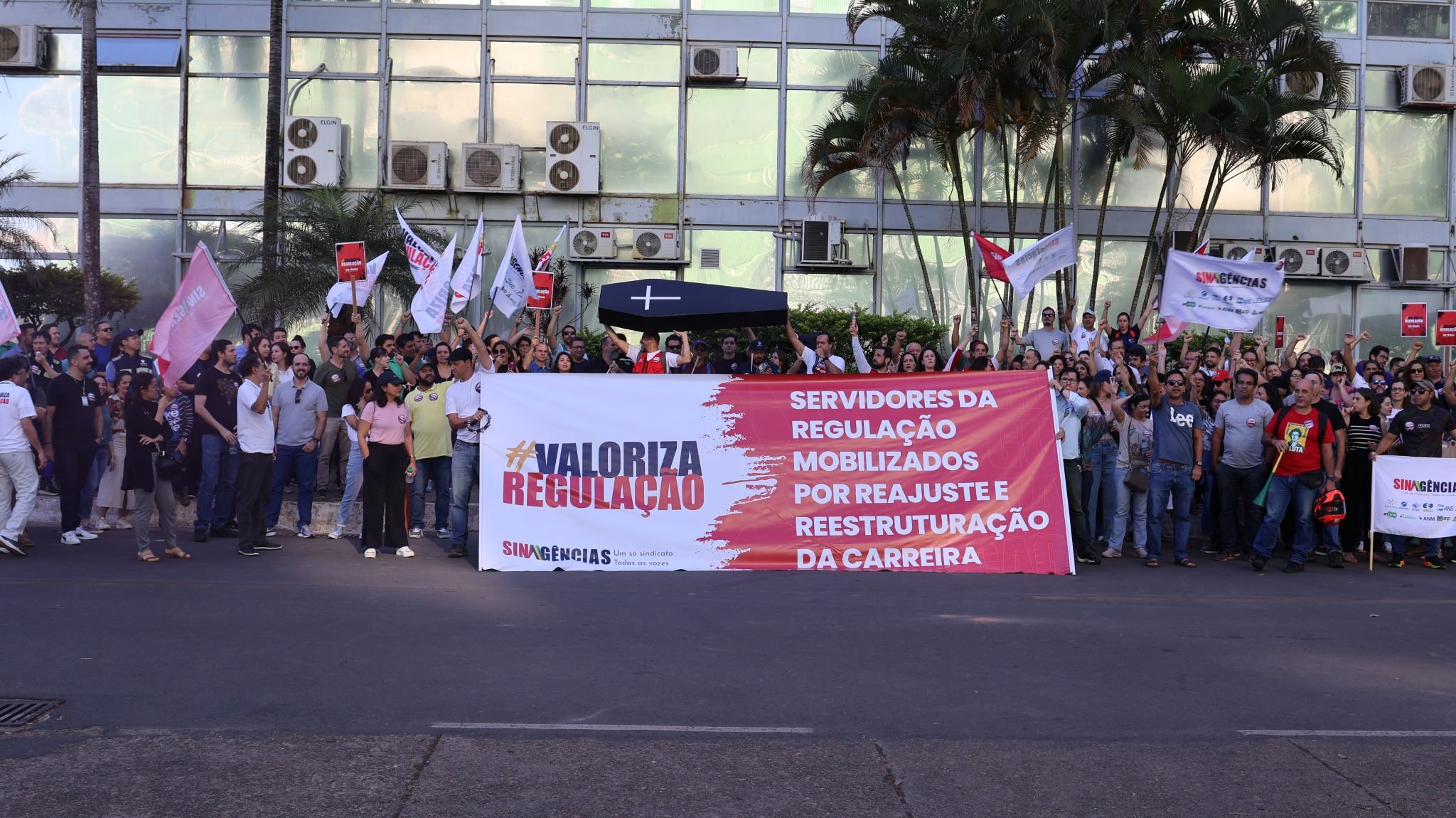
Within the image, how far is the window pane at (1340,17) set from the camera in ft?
73.4

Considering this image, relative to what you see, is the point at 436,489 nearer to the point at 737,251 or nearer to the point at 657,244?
the point at 657,244

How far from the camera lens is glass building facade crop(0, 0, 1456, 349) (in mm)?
21922

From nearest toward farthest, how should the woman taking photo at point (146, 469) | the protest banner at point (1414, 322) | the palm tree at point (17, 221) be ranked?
the woman taking photo at point (146, 469) < the protest banner at point (1414, 322) < the palm tree at point (17, 221)

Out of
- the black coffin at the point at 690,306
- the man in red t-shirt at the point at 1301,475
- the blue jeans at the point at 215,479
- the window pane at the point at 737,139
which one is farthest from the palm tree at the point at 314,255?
the man in red t-shirt at the point at 1301,475

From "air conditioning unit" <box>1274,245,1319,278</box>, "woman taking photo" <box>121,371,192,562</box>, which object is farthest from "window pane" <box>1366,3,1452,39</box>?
"woman taking photo" <box>121,371,192,562</box>

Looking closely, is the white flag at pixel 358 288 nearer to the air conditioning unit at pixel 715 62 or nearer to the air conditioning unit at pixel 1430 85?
the air conditioning unit at pixel 715 62

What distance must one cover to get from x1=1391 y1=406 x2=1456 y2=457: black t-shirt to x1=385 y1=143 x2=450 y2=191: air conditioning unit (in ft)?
49.6

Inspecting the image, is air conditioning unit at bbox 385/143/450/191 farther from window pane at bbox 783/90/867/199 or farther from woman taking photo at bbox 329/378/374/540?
woman taking photo at bbox 329/378/374/540

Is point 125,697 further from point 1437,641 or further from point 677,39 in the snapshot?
point 677,39

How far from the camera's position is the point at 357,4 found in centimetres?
2197

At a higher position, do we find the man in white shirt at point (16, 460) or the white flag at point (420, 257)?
the white flag at point (420, 257)

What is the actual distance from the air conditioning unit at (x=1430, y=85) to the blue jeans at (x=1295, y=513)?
1412 cm

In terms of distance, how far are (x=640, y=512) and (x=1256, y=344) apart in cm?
1028

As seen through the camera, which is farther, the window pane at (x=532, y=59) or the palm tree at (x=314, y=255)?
the window pane at (x=532, y=59)
